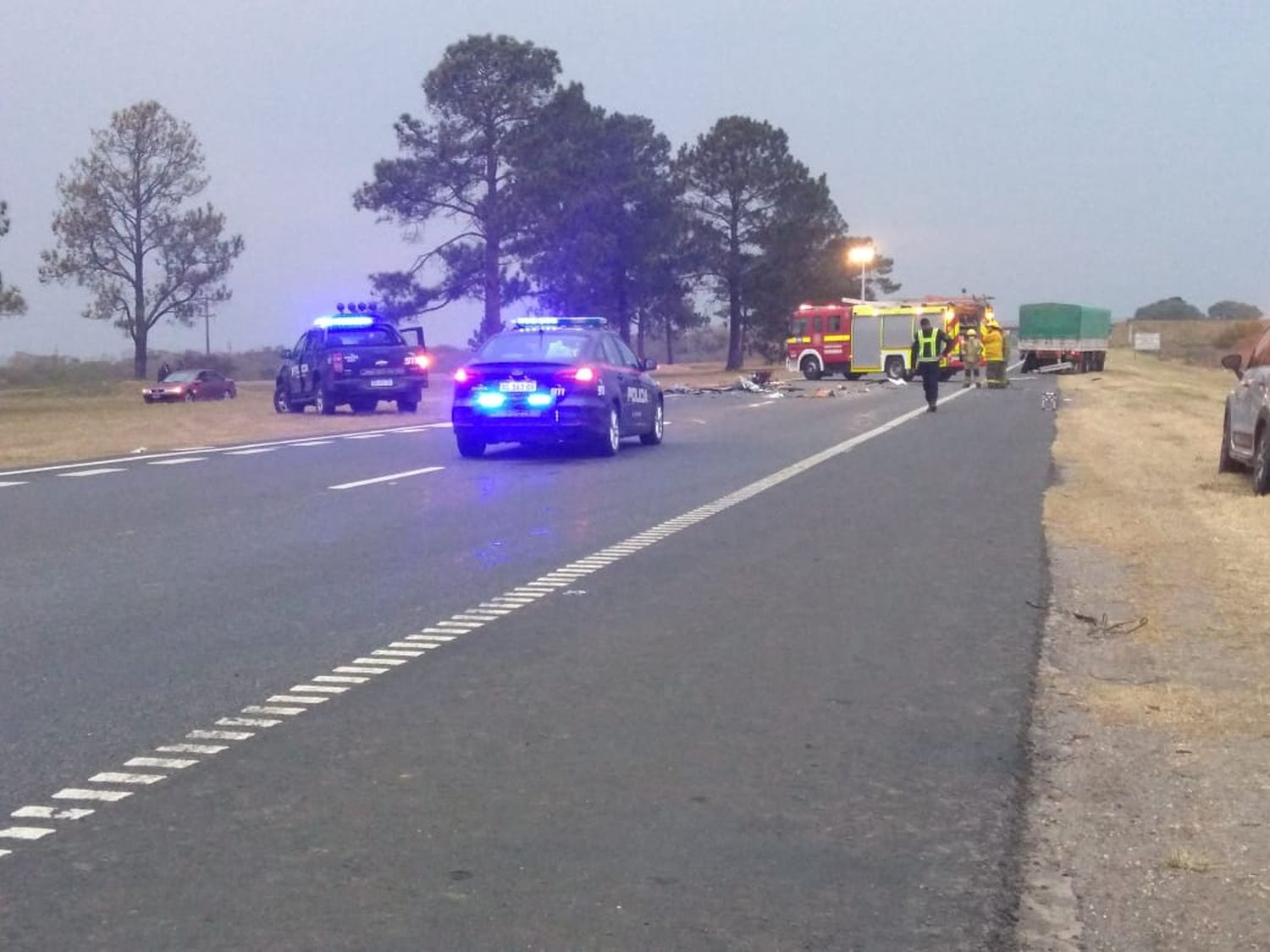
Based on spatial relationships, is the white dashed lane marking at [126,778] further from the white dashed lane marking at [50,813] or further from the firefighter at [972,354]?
the firefighter at [972,354]

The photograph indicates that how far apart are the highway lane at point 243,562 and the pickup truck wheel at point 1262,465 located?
16.4ft

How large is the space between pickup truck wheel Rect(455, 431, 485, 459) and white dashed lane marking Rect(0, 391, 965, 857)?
7.01 meters

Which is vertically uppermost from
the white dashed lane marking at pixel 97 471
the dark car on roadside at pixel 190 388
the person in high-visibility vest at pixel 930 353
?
the person in high-visibility vest at pixel 930 353

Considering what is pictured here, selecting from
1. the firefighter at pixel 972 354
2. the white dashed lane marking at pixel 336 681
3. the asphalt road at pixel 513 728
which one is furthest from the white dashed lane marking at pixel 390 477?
the firefighter at pixel 972 354

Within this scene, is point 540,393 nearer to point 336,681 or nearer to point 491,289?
point 336,681

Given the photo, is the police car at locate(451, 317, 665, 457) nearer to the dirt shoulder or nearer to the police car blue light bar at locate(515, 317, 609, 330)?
the police car blue light bar at locate(515, 317, 609, 330)

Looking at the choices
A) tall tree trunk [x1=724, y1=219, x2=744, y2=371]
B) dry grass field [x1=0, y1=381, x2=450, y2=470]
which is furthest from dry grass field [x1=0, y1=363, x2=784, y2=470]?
tall tree trunk [x1=724, y1=219, x2=744, y2=371]

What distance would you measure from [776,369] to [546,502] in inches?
2400

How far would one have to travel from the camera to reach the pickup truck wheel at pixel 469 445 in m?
19.0

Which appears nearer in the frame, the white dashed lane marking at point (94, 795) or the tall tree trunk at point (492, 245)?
the white dashed lane marking at point (94, 795)

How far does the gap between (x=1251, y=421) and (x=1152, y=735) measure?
937cm

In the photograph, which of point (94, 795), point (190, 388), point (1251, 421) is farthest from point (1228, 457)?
point (190, 388)

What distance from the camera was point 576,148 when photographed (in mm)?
55062

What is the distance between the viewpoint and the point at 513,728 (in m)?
5.97
